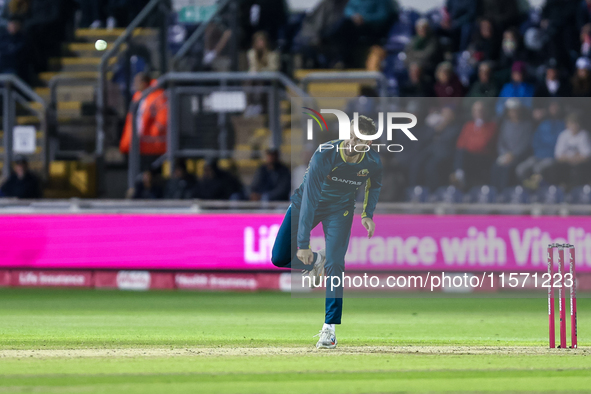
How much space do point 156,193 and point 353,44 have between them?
509 cm

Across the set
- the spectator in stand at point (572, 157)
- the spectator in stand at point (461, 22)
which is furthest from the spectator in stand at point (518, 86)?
the spectator in stand at point (572, 157)

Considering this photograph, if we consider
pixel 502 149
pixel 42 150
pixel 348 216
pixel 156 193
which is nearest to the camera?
pixel 348 216

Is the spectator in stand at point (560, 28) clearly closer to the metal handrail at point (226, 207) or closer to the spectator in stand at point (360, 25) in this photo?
the spectator in stand at point (360, 25)

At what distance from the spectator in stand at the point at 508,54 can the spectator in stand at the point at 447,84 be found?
85 cm

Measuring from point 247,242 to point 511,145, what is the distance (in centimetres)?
428

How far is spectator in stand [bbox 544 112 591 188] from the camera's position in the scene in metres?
14.6

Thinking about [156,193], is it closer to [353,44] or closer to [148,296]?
[148,296]

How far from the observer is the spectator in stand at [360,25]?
19.1 meters

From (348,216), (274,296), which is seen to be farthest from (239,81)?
(348,216)

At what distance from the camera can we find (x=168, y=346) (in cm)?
952

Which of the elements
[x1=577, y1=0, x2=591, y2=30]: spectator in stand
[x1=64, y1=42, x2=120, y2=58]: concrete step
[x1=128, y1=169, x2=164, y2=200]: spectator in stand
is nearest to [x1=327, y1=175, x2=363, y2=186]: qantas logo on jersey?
[x1=128, y1=169, x2=164, y2=200]: spectator in stand

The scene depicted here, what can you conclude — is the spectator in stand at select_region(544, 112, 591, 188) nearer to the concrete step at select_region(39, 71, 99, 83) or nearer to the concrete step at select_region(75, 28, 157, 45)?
the concrete step at select_region(39, 71, 99, 83)

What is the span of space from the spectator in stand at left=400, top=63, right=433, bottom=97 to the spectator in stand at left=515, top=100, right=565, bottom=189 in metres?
2.90

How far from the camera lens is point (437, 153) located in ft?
47.9
